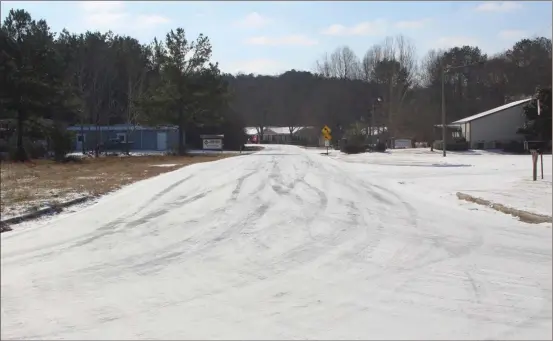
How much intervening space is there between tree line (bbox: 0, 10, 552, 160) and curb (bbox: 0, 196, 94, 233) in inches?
828

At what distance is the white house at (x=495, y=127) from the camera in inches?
2334

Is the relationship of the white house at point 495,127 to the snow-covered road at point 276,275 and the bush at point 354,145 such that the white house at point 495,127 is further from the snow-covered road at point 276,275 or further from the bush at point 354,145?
the snow-covered road at point 276,275

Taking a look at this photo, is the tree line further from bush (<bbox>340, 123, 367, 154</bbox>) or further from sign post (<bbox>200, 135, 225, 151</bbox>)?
bush (<bbox>340, 123, 367, 154</bbox>)

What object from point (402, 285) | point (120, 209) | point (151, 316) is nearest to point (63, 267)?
point (151, 316)

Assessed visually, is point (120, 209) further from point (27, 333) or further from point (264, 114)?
point (264, 114)

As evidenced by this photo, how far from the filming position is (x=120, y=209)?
12.7 m

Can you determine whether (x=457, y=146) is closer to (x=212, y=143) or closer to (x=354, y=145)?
(x=354, y=145)

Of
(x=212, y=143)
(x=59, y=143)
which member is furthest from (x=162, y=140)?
(x=59, y=143)

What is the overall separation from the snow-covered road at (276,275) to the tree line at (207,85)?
19.2m

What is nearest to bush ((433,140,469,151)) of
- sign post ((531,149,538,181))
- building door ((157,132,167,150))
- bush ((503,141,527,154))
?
bush ((503,141,527,154))

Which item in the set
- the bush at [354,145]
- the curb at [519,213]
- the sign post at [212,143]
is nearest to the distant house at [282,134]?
the sign post at [212,143]

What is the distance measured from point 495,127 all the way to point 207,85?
29.9m

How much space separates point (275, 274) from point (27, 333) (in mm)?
2966

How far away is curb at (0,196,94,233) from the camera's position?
33.6 ft
